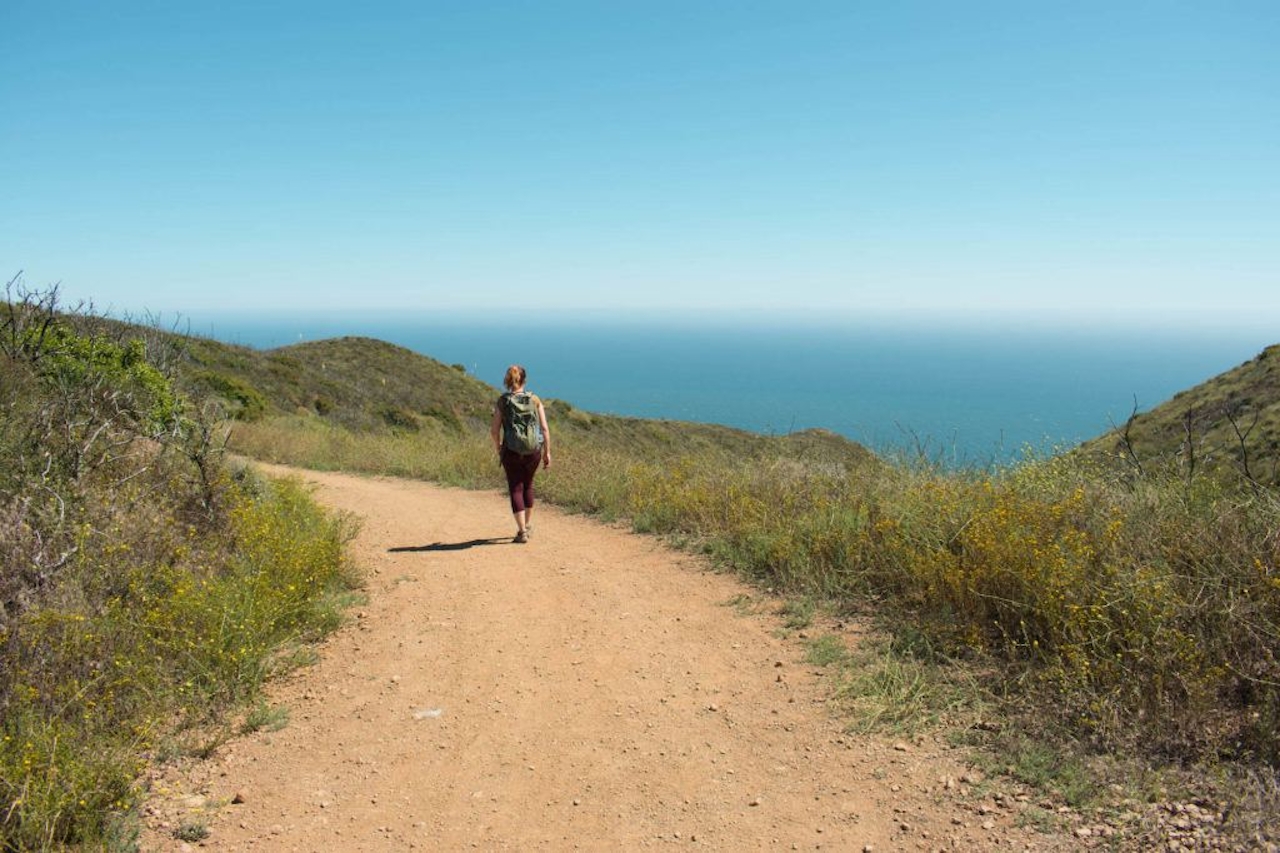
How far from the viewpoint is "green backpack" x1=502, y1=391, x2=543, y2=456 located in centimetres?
796

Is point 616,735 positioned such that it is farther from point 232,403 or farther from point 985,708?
point 232,403

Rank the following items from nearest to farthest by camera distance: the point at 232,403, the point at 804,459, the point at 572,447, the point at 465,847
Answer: the point at 465,847 → the point at 804,459 → the point at 572,447 → the point at 232,403

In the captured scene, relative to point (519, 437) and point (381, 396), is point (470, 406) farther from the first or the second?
point (519, 437)

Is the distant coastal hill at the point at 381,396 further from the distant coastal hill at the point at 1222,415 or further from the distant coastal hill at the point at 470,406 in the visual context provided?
the distant coastal hill at the point at 1222,415

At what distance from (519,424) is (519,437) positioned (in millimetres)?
141

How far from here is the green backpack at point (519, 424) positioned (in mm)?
7965

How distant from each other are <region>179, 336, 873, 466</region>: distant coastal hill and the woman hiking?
47.5ft

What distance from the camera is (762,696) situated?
4.51m

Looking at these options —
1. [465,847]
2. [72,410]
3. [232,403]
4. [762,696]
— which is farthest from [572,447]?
[232,403]

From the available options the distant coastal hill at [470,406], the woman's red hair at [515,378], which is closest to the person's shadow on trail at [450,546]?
the woman's red hair at [515,378]

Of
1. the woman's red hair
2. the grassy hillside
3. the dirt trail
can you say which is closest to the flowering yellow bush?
the grassy hillside

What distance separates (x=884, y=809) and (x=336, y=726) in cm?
297

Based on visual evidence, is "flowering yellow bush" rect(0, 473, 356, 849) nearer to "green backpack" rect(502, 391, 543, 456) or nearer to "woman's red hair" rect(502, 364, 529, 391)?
"green backpack" rect(502, 391, 543, 456)

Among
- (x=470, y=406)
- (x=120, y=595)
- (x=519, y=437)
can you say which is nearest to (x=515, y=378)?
(x=519, y=437)
